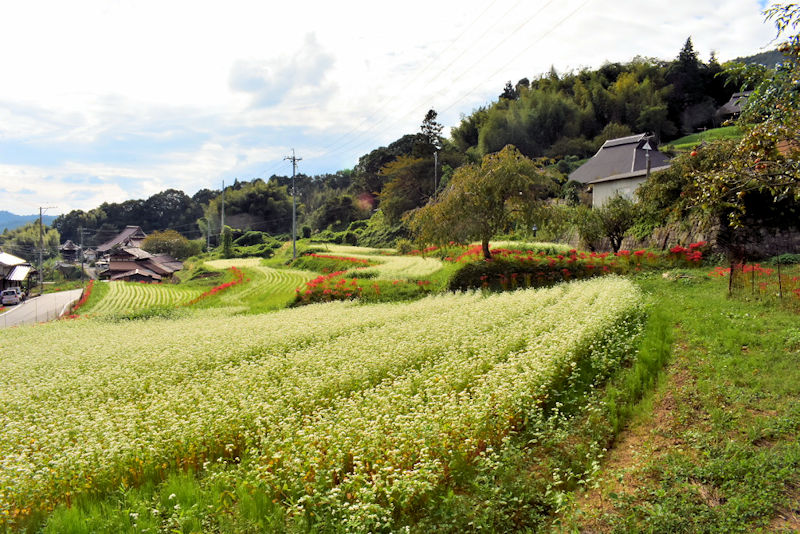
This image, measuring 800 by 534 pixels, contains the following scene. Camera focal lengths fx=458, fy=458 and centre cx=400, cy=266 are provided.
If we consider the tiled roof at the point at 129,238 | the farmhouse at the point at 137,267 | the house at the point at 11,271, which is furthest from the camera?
the tiled roof at the point at 129,238

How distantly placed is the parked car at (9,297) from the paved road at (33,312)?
→ 81 cm

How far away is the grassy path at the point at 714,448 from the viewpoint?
14.0ft

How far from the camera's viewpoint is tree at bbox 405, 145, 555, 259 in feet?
63.6

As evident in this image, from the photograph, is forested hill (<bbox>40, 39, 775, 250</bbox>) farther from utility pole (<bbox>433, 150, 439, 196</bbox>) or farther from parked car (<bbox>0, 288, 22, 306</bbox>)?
parked car (<bbox>0, 288, 22, 306</bbox>)

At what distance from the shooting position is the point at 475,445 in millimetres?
5477

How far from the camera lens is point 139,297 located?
3145cm

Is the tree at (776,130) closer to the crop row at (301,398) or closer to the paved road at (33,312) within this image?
the crop row at (301,398)

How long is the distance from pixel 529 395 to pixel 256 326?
1053 cm

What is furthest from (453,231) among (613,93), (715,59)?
(715,59)

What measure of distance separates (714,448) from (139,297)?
33.9m

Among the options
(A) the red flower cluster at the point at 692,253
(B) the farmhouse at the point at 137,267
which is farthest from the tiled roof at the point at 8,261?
(A) the red flower cluster at the point at 692,253

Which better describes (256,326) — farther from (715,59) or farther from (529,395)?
(715,59)

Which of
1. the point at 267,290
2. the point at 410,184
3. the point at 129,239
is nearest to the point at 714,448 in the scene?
the point at 267,290

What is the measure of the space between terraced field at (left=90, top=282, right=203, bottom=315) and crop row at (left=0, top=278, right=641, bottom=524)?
1476 centimetres
